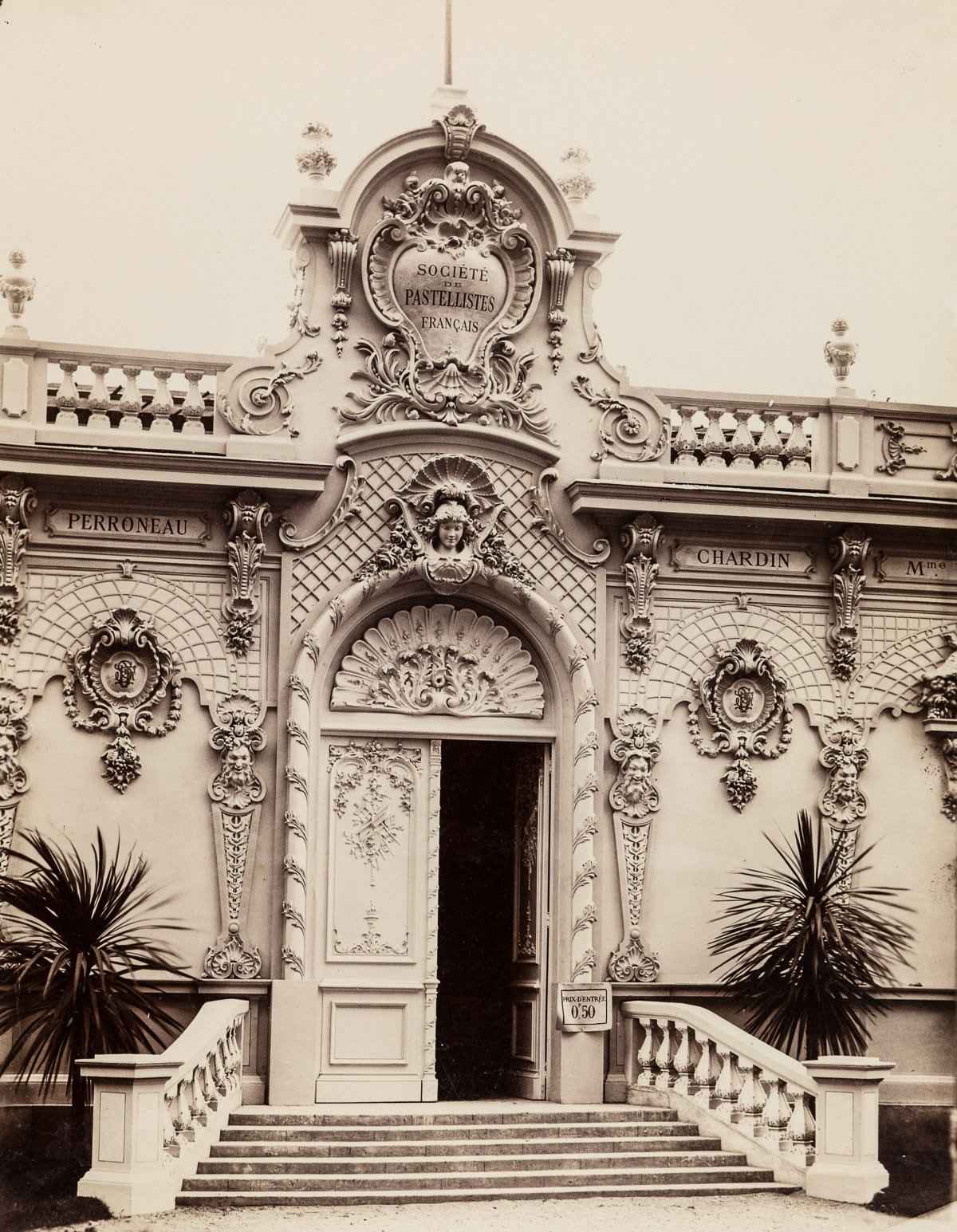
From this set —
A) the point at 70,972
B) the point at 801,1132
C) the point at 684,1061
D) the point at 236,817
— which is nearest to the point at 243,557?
the point at 236,817

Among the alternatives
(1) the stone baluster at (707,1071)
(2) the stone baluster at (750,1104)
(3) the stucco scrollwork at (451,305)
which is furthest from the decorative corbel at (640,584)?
(2) the stone baluster at (750,1104)

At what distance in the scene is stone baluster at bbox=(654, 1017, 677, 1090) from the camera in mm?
14781

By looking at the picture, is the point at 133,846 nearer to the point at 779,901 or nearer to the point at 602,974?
the point at 602,974

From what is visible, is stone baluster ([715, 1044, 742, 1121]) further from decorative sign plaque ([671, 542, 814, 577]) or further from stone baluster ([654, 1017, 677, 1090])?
decorative sign plaque ([671, 542, 814, 577])

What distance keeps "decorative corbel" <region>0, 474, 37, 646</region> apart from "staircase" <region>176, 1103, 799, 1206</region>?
390cm

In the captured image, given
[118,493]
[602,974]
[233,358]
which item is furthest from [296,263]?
[602,974]

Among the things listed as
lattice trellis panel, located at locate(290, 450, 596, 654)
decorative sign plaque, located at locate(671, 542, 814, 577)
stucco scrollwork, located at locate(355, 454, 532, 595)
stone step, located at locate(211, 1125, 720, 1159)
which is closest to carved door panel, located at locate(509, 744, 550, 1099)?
lattice trellis panel, located at locate(290, 450, 596, 654)

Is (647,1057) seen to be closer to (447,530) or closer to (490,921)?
(490,921)

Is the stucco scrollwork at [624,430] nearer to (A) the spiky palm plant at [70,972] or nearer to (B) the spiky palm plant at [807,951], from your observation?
(B) the spiky palm plant at [807,951]

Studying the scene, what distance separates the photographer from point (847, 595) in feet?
53.6

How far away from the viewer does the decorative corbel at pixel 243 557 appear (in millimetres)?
15156

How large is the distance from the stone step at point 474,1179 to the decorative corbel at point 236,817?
2364 millimetres

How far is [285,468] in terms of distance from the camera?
15.1 metres

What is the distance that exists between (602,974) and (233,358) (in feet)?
17.8
